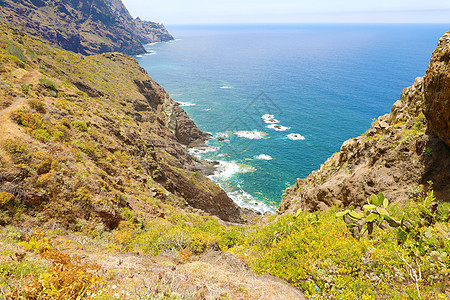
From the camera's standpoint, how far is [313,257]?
9.66m

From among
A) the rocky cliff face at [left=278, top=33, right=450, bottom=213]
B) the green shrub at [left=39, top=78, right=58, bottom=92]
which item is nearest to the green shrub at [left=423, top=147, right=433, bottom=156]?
the rocky cliff face at [left=278, top=33, right=450, bottom=213]

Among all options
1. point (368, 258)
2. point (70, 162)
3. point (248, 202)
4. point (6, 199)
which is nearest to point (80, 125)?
point (70, 162)

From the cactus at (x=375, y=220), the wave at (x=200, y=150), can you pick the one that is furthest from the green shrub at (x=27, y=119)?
the wave at (x=200, y=150)

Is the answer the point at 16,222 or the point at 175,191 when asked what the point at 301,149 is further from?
the point at 16,222

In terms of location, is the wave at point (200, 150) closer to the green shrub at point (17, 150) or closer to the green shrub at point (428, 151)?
the green shrub at point (17, 150)

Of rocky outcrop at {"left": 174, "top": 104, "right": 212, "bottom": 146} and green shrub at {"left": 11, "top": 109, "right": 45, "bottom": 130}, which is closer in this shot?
green shrub at {"left": 11, "top": 109, "right": 45, "bottom": 130}

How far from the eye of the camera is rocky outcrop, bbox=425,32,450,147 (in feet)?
30.0

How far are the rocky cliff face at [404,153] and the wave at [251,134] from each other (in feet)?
162

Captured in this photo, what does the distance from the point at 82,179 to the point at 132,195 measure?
5579mm

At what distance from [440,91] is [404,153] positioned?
5.92 meters

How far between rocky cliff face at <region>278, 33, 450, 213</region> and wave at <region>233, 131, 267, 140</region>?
49324 millimetres

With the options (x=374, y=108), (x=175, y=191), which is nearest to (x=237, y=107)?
(x=374, y=108)

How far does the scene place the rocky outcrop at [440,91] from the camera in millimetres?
9156

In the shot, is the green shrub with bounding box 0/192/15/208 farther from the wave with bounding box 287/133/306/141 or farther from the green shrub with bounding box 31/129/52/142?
the wave with bounding box 287/133/306/141
